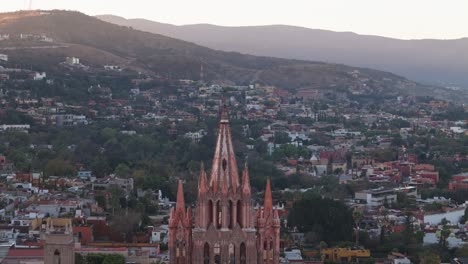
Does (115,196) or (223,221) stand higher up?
(223,221)

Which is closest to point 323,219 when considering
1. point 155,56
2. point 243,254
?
point 243,254

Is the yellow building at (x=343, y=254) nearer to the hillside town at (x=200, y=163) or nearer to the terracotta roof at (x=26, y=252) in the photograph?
Result: the hillside town at (x=200, y=163)

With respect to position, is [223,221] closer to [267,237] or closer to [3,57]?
[267,237]

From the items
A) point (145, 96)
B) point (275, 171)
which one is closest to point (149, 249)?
point (275, 171)

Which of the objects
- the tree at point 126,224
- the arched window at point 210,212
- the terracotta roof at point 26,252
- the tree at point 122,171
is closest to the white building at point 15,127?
the tree at point 122,171

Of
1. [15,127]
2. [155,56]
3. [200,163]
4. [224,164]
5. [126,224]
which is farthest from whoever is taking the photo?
[155,56]

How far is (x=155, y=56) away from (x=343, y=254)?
10388cm

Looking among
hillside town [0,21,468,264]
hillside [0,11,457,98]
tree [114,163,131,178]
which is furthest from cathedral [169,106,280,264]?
hillside [0,11,457,98]

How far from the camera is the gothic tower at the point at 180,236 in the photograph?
2200 centimetres

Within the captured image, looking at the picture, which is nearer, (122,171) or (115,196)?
(115,196)

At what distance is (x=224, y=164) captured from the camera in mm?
21922

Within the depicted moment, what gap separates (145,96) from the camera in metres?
115

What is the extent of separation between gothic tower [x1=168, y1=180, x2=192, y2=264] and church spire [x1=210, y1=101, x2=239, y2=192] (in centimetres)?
89

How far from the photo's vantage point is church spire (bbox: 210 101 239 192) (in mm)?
21734
